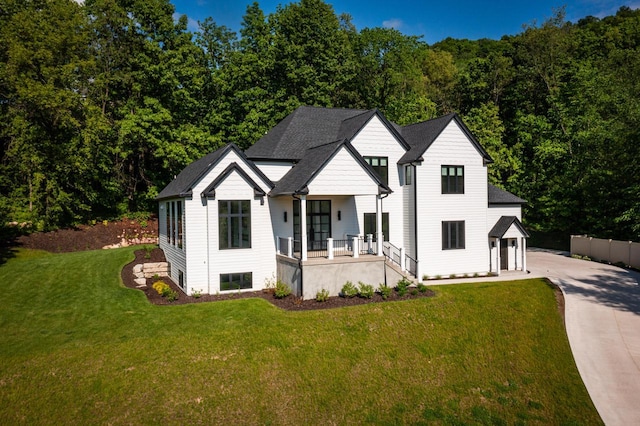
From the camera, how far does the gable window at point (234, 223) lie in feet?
65.0

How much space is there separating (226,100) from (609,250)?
3070 centimetres

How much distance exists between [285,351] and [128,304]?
7307 millimetres

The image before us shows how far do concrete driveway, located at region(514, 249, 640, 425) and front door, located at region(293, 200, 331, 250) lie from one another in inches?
425

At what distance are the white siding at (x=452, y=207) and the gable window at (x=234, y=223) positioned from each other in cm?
874

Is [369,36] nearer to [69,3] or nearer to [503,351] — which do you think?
[69,3]

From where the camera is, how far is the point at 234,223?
19953 millimetres

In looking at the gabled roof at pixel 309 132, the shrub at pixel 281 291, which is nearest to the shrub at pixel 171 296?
the shrub at pixel 281 291

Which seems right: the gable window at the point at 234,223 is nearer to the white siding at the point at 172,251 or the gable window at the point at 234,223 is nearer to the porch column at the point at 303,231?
the white siding at the point at 172,251

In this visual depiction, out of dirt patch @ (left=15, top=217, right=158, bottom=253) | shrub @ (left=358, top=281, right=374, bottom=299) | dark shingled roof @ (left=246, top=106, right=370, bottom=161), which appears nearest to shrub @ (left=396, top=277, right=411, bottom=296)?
shrub @ (left=358, top=281, right=374, bottom=299)

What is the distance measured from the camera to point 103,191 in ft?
120

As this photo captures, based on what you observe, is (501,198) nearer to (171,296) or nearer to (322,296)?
(322,296)

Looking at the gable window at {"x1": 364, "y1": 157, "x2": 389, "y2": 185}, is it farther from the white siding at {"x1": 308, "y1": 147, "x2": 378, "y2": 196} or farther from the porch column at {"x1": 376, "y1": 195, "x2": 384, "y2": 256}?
the white siding at {"x1": 308, "y1": 147, "x2": 378, "y2": 196}

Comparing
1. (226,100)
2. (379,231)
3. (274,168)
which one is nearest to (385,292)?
(379,231)

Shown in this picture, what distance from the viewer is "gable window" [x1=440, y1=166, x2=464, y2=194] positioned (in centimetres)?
2366
